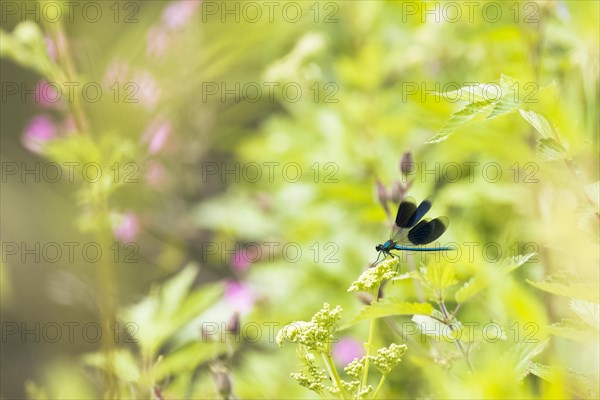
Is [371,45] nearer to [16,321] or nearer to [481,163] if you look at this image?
[481,163]

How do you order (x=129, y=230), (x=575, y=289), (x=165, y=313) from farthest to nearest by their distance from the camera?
(x=129, y=230) < (x=165, y=313) < (x=575, y=289)

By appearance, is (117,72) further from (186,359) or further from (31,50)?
(186,359)

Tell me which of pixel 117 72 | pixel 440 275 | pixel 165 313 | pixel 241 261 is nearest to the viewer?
pixel 440 275

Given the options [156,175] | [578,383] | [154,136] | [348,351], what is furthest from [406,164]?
[156,175]

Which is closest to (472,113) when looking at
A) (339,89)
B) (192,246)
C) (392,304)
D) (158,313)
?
(392,304)

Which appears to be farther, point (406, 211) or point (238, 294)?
point (238, 294)

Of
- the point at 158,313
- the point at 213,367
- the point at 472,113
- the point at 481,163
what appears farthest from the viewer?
the point at 481,163

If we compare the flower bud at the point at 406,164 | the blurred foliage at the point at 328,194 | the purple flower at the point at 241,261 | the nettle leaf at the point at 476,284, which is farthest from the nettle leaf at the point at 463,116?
the purple flower at the point at 241,261
